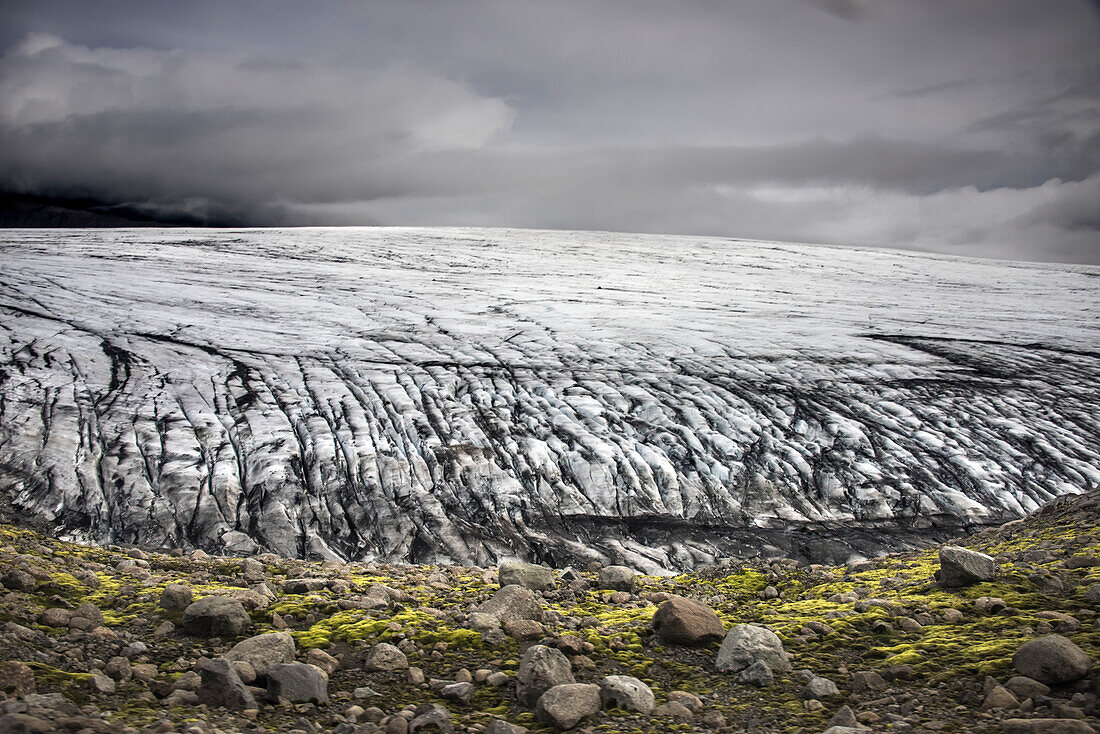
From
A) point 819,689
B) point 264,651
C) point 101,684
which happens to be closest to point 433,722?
point 264,651

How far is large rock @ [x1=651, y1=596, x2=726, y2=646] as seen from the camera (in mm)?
2893

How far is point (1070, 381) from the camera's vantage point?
7.84m

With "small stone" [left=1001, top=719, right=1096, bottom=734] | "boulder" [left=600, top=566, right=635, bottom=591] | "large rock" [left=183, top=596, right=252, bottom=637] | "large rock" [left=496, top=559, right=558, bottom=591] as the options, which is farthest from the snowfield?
"small stone" [left=1001, top=719, right=1096, bottom=734]

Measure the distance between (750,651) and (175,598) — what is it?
2.49m

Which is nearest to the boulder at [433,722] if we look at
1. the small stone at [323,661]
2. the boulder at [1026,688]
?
the small stone at [323,661]

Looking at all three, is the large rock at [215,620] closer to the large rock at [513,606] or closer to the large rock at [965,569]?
the large rock at [513,606]

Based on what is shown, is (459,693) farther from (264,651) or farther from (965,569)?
(965,569)

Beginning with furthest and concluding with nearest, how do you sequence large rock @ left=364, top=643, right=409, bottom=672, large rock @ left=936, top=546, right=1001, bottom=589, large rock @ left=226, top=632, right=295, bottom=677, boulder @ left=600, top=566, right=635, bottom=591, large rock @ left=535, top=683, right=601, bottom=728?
boulder @ left=600, top=566, right=635, bottom=591, large rock @ left=936, top=546, right=1001, bottom=589, large rock @ left=364, top=643, right=409, bottom=672, large rock @ left=226, top=632, right=295, bottom=677, large rock @ left=535, top=683, right=601, bottom=728

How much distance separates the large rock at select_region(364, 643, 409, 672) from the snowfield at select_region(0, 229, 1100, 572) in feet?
7.19

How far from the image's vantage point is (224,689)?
2.26m

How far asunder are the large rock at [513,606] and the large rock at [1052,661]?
1.84 meters

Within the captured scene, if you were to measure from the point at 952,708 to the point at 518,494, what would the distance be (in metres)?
3.73

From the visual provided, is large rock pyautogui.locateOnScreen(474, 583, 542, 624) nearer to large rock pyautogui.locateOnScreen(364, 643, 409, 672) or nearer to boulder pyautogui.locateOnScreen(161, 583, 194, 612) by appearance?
large rock pyautogui.locateOnScreen(364, 643, 409, 672)

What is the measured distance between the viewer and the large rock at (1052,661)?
2.21 metres
